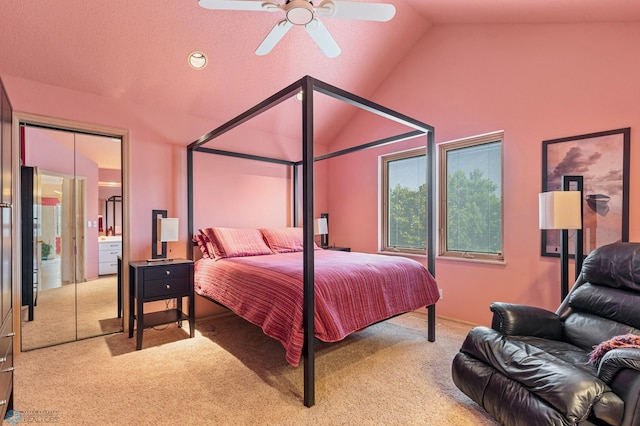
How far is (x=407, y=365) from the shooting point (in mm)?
2543

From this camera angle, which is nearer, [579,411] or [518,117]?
[579,411]

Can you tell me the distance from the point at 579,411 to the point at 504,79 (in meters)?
2.99

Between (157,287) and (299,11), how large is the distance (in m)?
2.67

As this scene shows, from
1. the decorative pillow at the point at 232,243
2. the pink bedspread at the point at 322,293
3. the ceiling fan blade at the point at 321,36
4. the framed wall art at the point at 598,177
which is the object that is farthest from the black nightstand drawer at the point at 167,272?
the framed wall art at the point at 598,177

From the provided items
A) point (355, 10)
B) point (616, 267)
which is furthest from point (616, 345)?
point (355, 10)

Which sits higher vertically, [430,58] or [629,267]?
[430,58]

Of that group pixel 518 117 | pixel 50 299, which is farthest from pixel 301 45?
pixel 50 299

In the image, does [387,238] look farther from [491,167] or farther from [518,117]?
[518,117]

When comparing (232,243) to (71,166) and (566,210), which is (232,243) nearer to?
(71,166)

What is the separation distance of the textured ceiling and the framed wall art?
98 cm

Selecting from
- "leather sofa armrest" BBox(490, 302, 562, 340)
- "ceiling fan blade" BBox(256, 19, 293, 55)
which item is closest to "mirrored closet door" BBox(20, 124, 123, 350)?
"ceiling fan blade" BBox(256, 19, 293, 55)

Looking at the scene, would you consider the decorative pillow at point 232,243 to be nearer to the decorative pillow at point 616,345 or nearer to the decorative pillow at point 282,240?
the decorative pillow at point 282,240

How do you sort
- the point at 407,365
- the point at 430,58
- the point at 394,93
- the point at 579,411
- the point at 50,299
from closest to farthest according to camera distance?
the point at 579,411 < the point at 407,365 < the point at 50,299 < the point at 430,58 < the point at 394,93

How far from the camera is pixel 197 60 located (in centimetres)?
319
